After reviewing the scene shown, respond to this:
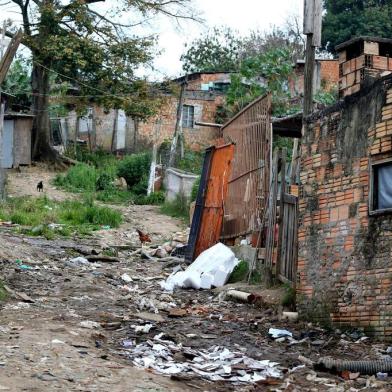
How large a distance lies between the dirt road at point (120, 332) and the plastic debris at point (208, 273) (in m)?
0.21

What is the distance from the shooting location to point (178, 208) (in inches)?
924

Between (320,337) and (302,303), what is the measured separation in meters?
0.88

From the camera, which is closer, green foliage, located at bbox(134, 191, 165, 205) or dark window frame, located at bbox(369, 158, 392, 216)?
dark window frame, located at bbox(369, 158, 392, 216)

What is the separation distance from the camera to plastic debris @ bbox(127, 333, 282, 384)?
631cm

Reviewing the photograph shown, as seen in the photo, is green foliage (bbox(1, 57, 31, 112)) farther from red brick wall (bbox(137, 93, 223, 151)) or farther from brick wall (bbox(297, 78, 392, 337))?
brick wall (bbox(297, 78, 392, 337))

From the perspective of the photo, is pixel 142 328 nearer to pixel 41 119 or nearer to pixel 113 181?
pixel 113 181

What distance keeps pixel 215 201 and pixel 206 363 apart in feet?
23.6

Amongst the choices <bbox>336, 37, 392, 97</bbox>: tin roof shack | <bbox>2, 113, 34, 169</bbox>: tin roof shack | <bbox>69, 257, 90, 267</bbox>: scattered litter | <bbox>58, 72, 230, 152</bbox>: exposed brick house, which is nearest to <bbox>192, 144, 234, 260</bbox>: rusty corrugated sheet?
<bbox>69, 257, 90, 267</bbox>: scattered litter

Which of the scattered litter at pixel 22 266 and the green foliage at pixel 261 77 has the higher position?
the green foliage at pixel 261 77

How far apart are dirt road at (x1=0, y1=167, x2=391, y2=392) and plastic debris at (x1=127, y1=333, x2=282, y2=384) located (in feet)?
0.24

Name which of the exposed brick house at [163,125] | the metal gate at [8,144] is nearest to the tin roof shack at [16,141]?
the metal gate at [8,144]

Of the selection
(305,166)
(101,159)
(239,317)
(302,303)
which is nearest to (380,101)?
(305,166)

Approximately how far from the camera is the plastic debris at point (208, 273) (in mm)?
11352

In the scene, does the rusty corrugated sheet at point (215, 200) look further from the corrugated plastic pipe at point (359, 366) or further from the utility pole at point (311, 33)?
the corrugated plastic pipe at point (359, 366)
